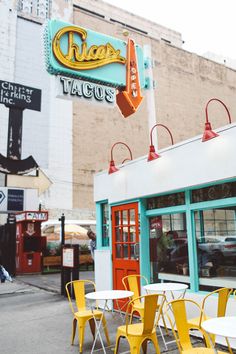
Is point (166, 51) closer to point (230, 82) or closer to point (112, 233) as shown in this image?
point (230, 82)

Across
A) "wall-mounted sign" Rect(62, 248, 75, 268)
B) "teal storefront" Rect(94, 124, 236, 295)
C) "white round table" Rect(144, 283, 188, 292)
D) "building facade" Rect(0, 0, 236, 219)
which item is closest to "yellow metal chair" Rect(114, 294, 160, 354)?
"white round table" Rect(144, 283, 188, 292)

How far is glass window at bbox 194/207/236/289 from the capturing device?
5.44 meters

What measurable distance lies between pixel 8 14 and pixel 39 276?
661 inches

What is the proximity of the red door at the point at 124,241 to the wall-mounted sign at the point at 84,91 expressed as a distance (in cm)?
312

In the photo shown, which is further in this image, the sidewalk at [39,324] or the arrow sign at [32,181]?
the arrow sign at [32,181]

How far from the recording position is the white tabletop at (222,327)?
3.02 metres

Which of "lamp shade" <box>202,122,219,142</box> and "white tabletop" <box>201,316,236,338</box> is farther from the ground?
"lamp shade" <box>202,122,219,142</box>

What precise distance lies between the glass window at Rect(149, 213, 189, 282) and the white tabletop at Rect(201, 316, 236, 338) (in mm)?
2640

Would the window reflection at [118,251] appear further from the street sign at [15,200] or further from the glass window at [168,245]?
the street sign at [15,200]

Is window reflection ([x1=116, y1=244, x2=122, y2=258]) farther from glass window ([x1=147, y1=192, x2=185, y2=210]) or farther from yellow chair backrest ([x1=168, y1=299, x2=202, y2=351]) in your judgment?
yellow chair backrest ([x1=168, y1=299, x2=202, y2=351])

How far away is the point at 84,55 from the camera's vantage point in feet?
29.6

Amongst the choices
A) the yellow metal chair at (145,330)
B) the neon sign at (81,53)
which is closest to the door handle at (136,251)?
the yellow metal chair at (145,330)

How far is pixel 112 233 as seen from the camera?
764 cm

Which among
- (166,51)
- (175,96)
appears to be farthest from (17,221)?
(166,51)
